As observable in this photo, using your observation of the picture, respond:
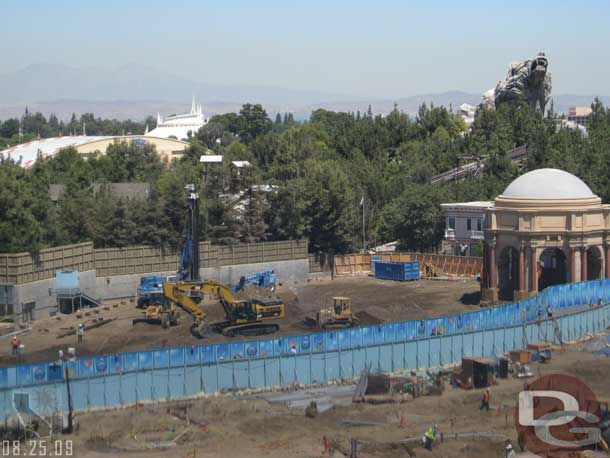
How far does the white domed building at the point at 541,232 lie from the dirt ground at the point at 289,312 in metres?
3.39

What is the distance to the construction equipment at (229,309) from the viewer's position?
60031 millimetres

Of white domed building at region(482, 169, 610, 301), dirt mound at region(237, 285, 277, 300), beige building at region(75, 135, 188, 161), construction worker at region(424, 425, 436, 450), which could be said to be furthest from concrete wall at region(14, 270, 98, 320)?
beige building at region(75, 135, 188, 161)

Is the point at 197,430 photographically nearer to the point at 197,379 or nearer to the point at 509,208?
the point at 197,379

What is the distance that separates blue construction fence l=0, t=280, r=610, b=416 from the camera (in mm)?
42000

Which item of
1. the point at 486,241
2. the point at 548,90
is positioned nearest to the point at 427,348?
the point at 486,241

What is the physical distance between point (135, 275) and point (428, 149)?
6070cm

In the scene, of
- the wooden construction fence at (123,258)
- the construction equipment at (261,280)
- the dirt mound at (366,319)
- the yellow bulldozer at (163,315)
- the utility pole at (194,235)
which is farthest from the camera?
the construction equipment at (261,280)

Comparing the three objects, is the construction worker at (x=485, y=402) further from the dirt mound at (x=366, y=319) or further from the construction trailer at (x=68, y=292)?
the construction trailer at (x=68, y=292)

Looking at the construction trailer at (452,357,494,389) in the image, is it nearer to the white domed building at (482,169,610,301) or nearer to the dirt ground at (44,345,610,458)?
the dirt ground at (44,345,610,458)

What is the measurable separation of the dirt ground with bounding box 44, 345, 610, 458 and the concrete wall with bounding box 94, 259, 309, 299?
3025cm

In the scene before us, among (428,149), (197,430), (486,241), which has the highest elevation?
(428,149)

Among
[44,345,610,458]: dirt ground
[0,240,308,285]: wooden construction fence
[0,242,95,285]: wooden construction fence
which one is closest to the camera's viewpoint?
[44,345,610,458]: dirt ground

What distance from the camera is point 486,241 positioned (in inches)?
2753

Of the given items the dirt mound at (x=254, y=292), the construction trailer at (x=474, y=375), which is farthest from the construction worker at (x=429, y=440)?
the dirt mound at (x=254, y=292)
